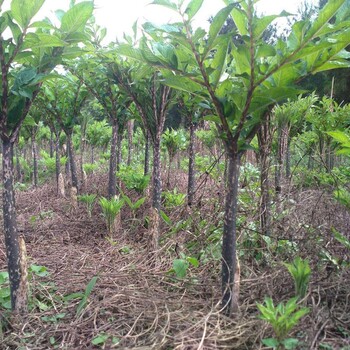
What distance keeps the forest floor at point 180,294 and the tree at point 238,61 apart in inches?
10.7

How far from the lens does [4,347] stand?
2.20m

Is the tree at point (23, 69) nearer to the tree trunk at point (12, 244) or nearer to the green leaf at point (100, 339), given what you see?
the tree trunk at point (12, 244)

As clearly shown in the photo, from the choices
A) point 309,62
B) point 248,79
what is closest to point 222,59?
point 248,79

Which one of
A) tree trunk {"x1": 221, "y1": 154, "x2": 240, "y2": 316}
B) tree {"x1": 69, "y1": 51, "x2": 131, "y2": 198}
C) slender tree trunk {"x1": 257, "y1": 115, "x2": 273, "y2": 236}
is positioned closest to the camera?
tree trunk {"x1": 221, "y1": 154, "x2": 240, "y2": 316}

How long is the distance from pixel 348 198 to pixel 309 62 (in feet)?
3.87

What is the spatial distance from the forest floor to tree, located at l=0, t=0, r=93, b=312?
0.38 meters

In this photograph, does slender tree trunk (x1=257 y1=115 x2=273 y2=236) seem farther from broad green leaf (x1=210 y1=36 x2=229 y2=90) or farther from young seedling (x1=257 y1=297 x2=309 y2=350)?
young seedling (x1=257 y1=297 x2=309 y2=350)

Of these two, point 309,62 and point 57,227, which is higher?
point 309,62

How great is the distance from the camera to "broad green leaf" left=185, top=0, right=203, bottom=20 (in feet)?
5.72

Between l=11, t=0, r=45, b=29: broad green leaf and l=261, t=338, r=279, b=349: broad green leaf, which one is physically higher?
l=11, t=0, r=45, b=29: broad green leaf

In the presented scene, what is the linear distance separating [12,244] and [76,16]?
1505 millimetres

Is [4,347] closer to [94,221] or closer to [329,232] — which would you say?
[329,232]

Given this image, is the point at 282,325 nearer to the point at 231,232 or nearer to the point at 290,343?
the point at 290,343

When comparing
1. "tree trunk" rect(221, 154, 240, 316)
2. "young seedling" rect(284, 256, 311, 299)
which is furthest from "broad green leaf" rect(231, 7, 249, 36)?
"young seedling" rect(284, 256, 311, 299)
